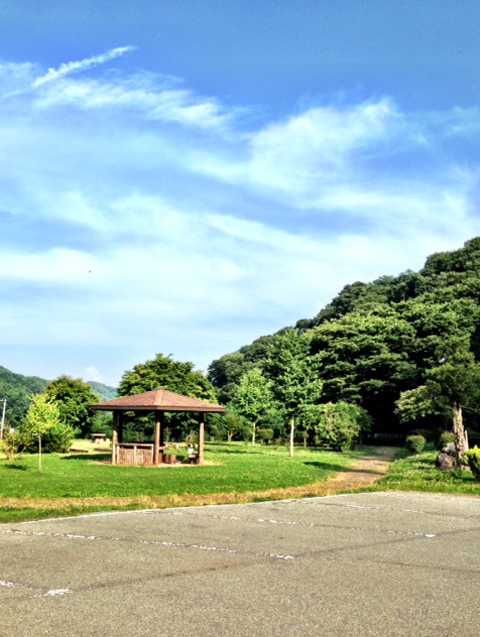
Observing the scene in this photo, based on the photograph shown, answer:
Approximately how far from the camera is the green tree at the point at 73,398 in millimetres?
52719

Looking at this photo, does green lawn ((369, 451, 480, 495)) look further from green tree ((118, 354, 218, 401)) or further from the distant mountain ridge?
the distant mountain ridge

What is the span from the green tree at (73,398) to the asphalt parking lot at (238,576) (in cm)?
4232

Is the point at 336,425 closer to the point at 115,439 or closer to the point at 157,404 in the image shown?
the point at 115,439

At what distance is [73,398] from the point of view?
53.2 m

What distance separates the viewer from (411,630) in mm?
5461

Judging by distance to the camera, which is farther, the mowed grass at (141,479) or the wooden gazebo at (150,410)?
the wooden gazebo at (150,410)

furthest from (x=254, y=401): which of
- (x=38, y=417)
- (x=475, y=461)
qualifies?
(x=475, y=461)

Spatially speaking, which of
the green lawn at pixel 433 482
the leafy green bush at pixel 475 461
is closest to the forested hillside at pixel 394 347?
the green lawn at pixel 433 482

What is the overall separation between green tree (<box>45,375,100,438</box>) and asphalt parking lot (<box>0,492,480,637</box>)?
→ 1666 inches

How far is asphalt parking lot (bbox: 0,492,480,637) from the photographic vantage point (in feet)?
18.4

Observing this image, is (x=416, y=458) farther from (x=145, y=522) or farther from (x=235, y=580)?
(x=235, y=580)

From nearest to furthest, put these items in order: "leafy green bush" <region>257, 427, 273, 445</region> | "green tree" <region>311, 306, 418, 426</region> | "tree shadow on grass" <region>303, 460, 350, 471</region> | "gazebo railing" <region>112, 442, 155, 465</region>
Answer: "tree shadow on grass" <region>303, 460, 350, 471</region>
"gazebo railing" <region>112, 442, 155, 465</region>
"leafy green bush" <region>257, 427, 273, 445</region>
"green tree" <region>311, 306, 418, 426</region>

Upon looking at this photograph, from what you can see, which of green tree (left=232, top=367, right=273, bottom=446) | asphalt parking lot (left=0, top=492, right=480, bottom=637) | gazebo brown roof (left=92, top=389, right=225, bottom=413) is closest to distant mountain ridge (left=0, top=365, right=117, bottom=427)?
green tree (left=232, top=367, right=273, bottom=446)

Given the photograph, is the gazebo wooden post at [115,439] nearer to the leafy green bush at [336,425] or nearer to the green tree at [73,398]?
the leafy green bush at [336,425]
